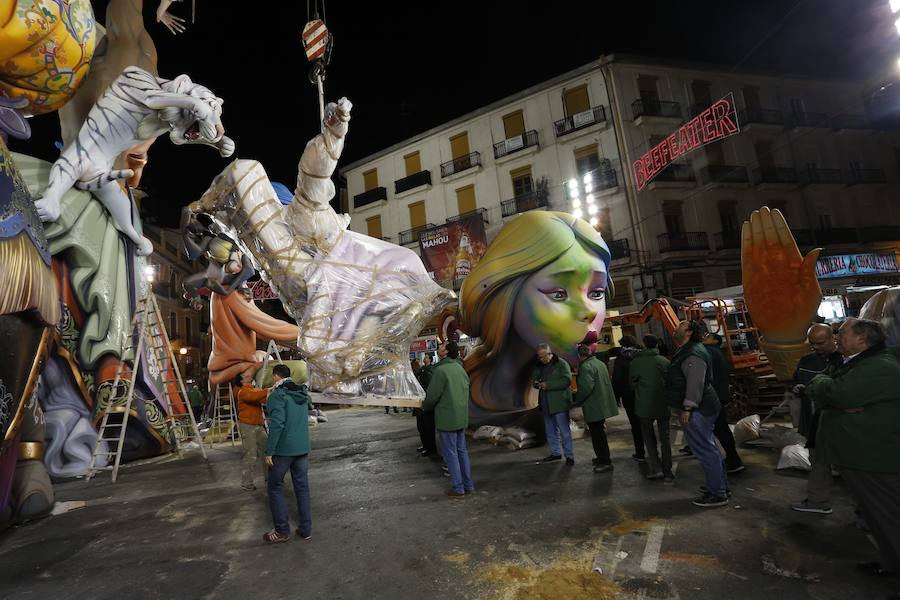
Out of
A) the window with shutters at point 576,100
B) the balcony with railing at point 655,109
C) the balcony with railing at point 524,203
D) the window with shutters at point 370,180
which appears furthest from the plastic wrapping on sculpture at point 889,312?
the window with shutters at point 370,180

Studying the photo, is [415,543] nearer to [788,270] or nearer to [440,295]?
[440,295]

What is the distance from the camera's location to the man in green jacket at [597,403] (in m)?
4.98

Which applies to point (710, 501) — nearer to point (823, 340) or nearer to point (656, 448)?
point (656, 448)

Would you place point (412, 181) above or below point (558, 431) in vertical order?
above

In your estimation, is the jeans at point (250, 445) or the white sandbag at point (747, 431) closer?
the jeans at point (250, 445)

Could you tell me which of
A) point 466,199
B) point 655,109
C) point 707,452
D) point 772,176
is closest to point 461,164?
point 466,199

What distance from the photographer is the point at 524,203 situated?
70.4 feet

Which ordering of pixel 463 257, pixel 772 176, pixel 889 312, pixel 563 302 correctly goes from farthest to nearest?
pixel 772 176 < pixel 463 257 < pixel 563 302 < pixel 889 312

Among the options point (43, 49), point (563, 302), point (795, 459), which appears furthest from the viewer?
point (563, 302)

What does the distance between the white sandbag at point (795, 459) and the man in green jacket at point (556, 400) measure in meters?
1.99

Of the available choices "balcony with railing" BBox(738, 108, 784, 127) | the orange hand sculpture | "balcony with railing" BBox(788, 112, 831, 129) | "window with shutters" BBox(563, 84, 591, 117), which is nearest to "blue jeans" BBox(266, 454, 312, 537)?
the orange hand sculpture

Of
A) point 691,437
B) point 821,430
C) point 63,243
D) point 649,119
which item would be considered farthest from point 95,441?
point 649,119

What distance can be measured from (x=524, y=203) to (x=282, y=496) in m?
19.5

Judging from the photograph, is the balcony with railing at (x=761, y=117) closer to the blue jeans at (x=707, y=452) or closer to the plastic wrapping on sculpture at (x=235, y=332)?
the blue jeans at (x=707, y=452)
